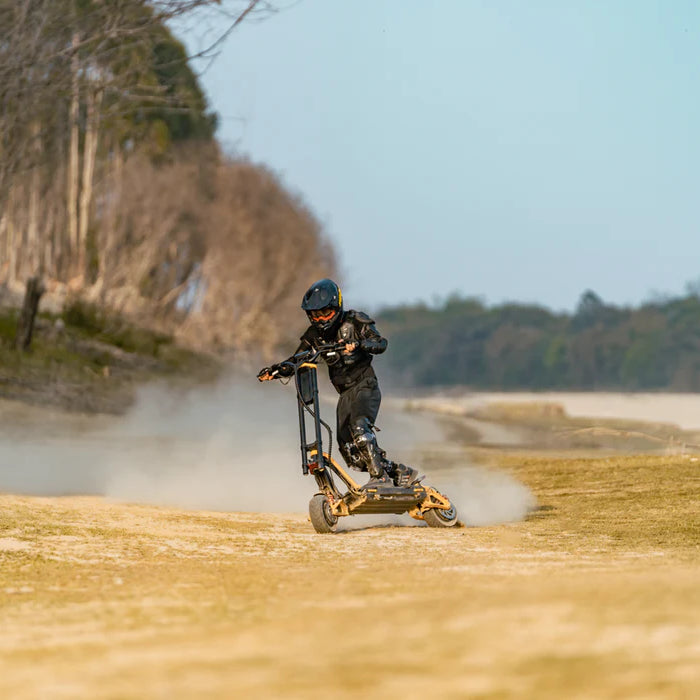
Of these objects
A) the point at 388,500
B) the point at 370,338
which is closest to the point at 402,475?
the point at 388,500

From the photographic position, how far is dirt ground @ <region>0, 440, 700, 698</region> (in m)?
5.49

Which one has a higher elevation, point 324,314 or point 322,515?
point 324,314

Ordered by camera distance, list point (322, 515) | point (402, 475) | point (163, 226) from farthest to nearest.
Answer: point (163, 226), point (402, 475), point (322, 515)

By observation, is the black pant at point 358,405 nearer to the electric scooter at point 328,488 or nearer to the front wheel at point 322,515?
the electric scooter at point 328,488

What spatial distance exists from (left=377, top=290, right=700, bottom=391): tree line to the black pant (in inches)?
3442

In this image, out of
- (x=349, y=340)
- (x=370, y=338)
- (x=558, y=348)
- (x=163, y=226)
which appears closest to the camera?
(x=349, y=340)

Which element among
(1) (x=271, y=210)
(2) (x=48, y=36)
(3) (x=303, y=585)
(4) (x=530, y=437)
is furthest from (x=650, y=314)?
(3) (x=303, y=585)

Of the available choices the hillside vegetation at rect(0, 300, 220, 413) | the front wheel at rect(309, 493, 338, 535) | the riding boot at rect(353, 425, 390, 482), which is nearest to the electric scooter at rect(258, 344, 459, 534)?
the front wheel at rect(309, 493, 338, 535)

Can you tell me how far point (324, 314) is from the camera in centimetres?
1242

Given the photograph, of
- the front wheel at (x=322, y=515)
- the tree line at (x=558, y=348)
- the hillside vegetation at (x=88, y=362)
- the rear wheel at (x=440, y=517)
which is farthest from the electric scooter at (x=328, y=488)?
the tree line at (x=558, y=348)

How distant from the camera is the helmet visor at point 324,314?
12398 millimetres

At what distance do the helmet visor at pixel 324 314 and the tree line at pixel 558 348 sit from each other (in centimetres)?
8781

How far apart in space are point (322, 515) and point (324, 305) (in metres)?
1.91

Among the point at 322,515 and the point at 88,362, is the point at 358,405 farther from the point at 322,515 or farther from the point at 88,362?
the point at 88,362
